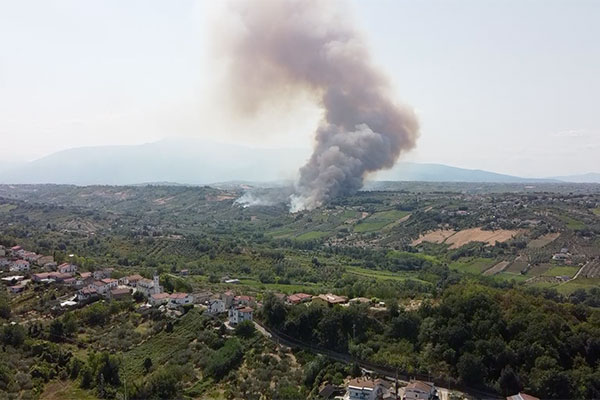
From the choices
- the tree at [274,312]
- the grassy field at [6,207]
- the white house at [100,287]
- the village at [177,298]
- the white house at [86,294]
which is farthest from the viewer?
the grassy field at [6,207]

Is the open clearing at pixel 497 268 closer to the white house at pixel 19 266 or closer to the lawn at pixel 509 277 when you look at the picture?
the lawn at pixel 509 277

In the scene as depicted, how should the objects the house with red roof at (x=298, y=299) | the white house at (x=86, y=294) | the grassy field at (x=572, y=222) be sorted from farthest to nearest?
the grassy field at (x=572, y=222) → the white house at (x=86, y=294) → the house with red roof at (x=298, y=299)

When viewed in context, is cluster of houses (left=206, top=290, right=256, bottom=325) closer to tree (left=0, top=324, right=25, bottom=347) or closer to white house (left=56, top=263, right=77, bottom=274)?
tree (left=0, top=324, right=25, bottom=347)

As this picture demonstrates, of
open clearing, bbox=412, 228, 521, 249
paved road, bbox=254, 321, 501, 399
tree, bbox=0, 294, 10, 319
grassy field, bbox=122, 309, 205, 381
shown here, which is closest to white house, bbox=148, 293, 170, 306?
grassy field, bbox=122, 309, 205, 381

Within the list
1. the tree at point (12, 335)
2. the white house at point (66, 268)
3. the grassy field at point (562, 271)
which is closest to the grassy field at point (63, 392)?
the tree at point (12, 335)

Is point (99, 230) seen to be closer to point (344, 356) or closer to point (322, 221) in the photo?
point (322, 221)

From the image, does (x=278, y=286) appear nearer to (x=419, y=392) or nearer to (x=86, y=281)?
(x=86, y=281)

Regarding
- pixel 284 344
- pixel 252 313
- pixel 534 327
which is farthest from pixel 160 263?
pixel 534 327
